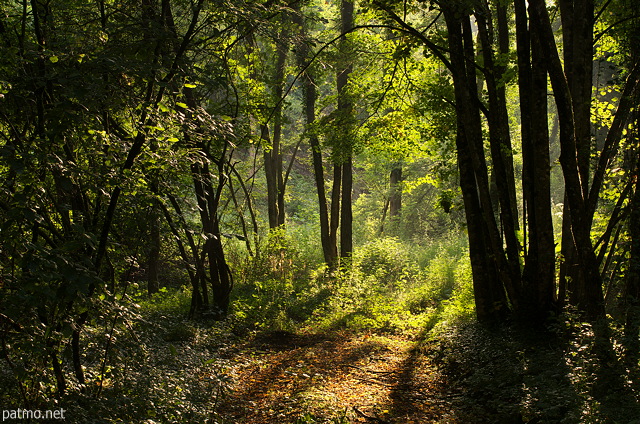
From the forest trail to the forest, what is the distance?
0.15ft

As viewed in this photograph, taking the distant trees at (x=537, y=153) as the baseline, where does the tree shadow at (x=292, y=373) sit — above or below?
below

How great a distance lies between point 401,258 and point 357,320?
715cm

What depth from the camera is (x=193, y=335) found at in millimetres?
8156

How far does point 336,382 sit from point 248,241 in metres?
2.61

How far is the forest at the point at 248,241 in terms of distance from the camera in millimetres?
3539

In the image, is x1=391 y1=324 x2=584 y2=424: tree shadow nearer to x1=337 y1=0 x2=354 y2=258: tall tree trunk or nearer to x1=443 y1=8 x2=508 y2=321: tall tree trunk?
x1=443 y1=8 x2=508 y2=321: tall tree trunk

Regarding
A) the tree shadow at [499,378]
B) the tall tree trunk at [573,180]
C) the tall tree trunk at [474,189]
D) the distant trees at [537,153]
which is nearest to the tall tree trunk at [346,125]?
the distant trees at [537,153]

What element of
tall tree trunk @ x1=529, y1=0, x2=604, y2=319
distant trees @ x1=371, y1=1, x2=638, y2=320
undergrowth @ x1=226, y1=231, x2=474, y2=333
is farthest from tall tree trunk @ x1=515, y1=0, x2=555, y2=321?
undergrowth @ x1=226, y1=231, x2=474, y2=333

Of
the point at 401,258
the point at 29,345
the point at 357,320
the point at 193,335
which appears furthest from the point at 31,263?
the point at 401,258

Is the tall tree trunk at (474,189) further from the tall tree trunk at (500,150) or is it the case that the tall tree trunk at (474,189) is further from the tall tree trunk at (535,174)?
the tall tree trunk at (535,174)

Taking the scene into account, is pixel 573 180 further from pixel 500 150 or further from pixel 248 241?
pixel 248 241

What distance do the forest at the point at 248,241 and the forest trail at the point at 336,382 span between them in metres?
0.04

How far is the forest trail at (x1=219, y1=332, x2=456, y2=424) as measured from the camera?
5.33 m

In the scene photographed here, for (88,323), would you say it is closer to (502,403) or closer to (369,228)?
(502,403)
